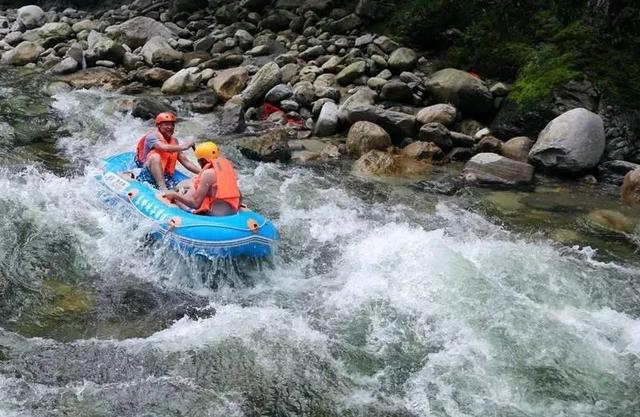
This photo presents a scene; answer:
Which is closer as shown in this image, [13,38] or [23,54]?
[23,54]

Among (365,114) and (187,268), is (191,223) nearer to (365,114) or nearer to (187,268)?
(187,268)

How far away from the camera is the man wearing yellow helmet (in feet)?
21.7

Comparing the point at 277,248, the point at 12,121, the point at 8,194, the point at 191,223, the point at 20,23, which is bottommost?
the point at 20,23

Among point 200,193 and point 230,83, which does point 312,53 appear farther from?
point 200,193

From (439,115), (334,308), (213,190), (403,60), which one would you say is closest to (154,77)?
(403,60)

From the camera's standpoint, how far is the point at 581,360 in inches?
210

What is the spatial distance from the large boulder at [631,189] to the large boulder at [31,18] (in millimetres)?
16411

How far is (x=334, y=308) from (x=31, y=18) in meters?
16.5

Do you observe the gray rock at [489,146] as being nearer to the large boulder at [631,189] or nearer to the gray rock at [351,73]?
the large boulder at [631,189]

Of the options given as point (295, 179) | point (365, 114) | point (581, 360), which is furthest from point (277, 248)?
point (365, 114)

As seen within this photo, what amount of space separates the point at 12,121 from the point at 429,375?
9.05m

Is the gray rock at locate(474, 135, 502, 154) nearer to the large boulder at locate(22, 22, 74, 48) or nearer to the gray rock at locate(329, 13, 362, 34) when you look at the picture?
the gray rock at locate(329, 13, 362, 34)

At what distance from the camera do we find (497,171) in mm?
9180

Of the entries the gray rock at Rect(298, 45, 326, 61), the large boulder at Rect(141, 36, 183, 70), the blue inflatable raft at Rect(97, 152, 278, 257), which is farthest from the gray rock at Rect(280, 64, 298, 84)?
the blue inflatable raft at Rect(97, 152, 278, 257)
